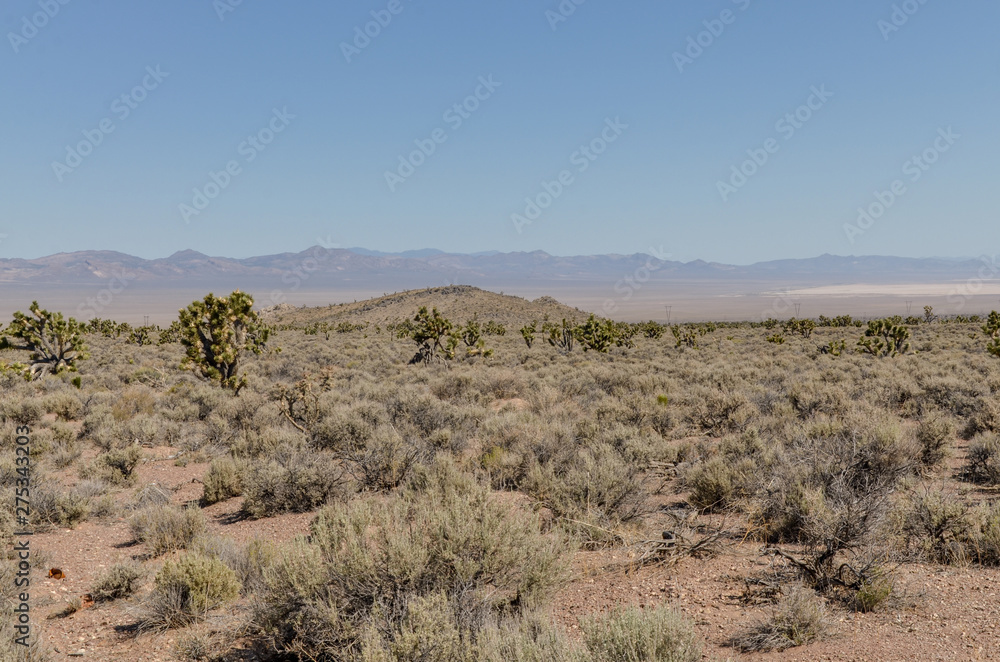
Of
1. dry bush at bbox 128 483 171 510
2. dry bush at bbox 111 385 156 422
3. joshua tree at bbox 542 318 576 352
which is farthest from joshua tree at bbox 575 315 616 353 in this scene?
dry bush at bbox 128 483 171 510

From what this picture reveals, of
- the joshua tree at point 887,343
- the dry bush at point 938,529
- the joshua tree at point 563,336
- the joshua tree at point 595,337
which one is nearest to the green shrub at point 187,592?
the dry bush at point 938,529

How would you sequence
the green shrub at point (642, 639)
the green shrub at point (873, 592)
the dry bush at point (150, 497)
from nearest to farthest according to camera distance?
the green shrub at point (642, 639) < the green shrub at point (873, 592) < the dry bush at point (150, 497)

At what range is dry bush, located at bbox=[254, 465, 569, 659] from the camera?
14.0ft

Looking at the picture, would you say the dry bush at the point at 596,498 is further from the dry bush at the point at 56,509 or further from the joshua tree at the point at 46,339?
the joshua tree at the point at 46,339

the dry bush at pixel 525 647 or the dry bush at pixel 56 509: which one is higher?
the dry bush at pixel 525 647

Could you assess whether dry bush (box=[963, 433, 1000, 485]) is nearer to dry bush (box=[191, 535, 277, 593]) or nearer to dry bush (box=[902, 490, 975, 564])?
dry bush (box=[902, 490, 975, 564])

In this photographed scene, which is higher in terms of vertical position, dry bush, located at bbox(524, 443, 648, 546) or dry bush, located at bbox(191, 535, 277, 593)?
dry bush, located at bbox(524, 443, 648, 546)

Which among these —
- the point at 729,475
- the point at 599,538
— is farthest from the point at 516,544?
the point at 729,475

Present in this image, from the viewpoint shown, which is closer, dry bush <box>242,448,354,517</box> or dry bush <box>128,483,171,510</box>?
dry bush <box>242,448,354,517</box>

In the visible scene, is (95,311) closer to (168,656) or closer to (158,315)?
(158,315)

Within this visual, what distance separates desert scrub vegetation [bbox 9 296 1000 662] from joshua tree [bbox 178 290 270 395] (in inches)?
10.5

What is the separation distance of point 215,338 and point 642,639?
17.7m

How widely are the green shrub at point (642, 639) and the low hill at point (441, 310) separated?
73.7 m

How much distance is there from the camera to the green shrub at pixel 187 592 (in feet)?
17.3
